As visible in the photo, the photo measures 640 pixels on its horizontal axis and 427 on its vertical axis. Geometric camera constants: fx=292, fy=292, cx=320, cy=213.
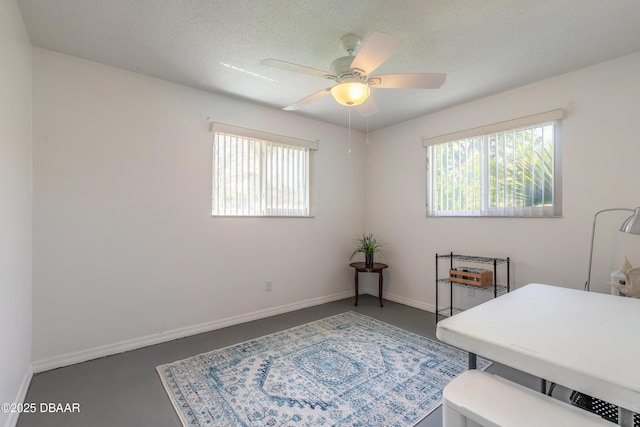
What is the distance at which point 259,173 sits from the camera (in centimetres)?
346

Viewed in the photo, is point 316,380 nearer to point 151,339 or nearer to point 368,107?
point 151,339

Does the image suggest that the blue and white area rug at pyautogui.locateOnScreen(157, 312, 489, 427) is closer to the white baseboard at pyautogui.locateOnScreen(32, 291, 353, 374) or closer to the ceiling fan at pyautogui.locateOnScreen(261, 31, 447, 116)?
the white baseboard at pyautogui.locateOnScreen(32, 291, 353, 374)

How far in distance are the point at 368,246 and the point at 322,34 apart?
8.64 feet

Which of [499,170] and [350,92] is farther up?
[350,92]

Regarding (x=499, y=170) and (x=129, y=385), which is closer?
(x=129, y=385)

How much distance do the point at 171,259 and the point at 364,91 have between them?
233cm

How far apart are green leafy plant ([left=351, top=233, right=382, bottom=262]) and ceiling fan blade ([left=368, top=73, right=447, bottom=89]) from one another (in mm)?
2323

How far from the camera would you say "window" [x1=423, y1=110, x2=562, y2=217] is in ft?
9.18

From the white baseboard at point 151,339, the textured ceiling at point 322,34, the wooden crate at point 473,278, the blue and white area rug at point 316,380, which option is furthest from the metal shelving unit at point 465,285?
the textured ceiling at point 322,34

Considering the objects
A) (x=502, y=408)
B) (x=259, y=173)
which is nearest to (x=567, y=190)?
(x=502, y=408)

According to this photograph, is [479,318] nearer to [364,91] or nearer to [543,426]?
[543,426]

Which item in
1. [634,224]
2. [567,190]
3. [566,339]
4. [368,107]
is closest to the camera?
[566,339]

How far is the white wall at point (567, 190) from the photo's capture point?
2.40m

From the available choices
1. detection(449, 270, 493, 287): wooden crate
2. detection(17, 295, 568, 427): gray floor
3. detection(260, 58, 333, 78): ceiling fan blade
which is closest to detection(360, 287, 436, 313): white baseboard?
detection(17, 295, 568, 427): gray floor
